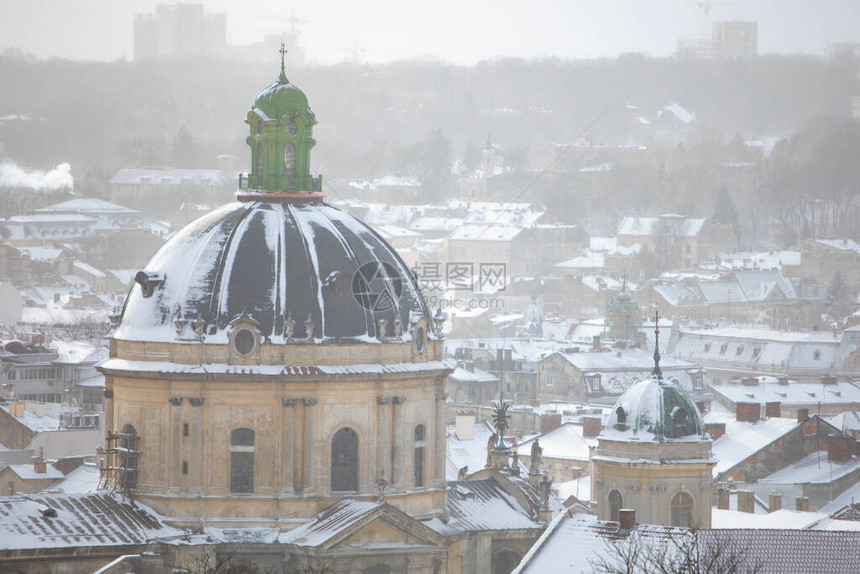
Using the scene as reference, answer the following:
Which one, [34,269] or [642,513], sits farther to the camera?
[34,269]

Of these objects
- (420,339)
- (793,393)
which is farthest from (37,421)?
(793,393)

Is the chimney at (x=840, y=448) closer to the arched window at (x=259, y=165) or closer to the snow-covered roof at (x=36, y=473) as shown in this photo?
the snow-covered roof at (x=36, y=473)

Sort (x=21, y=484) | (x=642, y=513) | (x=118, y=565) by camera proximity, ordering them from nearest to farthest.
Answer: (x=118, y=565), (x=642, y=513), (x=21, y=484)

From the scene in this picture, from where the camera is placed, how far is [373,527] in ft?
168

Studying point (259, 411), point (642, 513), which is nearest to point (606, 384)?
point (642, 513)

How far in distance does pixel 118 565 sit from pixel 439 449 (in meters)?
9.34

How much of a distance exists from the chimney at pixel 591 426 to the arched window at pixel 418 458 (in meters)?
38.1

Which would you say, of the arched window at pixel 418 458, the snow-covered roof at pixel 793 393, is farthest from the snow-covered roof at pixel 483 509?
the snow-covered roof at pixel 793 393

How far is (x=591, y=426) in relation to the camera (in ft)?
306

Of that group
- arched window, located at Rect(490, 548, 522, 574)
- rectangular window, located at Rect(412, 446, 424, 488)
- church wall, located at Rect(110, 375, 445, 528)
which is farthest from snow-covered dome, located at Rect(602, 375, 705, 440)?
church wall, located at Rect(110, 375, 445, 528)

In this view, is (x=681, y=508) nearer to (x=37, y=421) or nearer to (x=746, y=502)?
(x=746, y=502)

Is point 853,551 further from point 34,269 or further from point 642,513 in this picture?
point 34,269

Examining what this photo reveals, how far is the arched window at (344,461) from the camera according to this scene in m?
52.7

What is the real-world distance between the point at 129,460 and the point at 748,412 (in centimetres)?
4113
